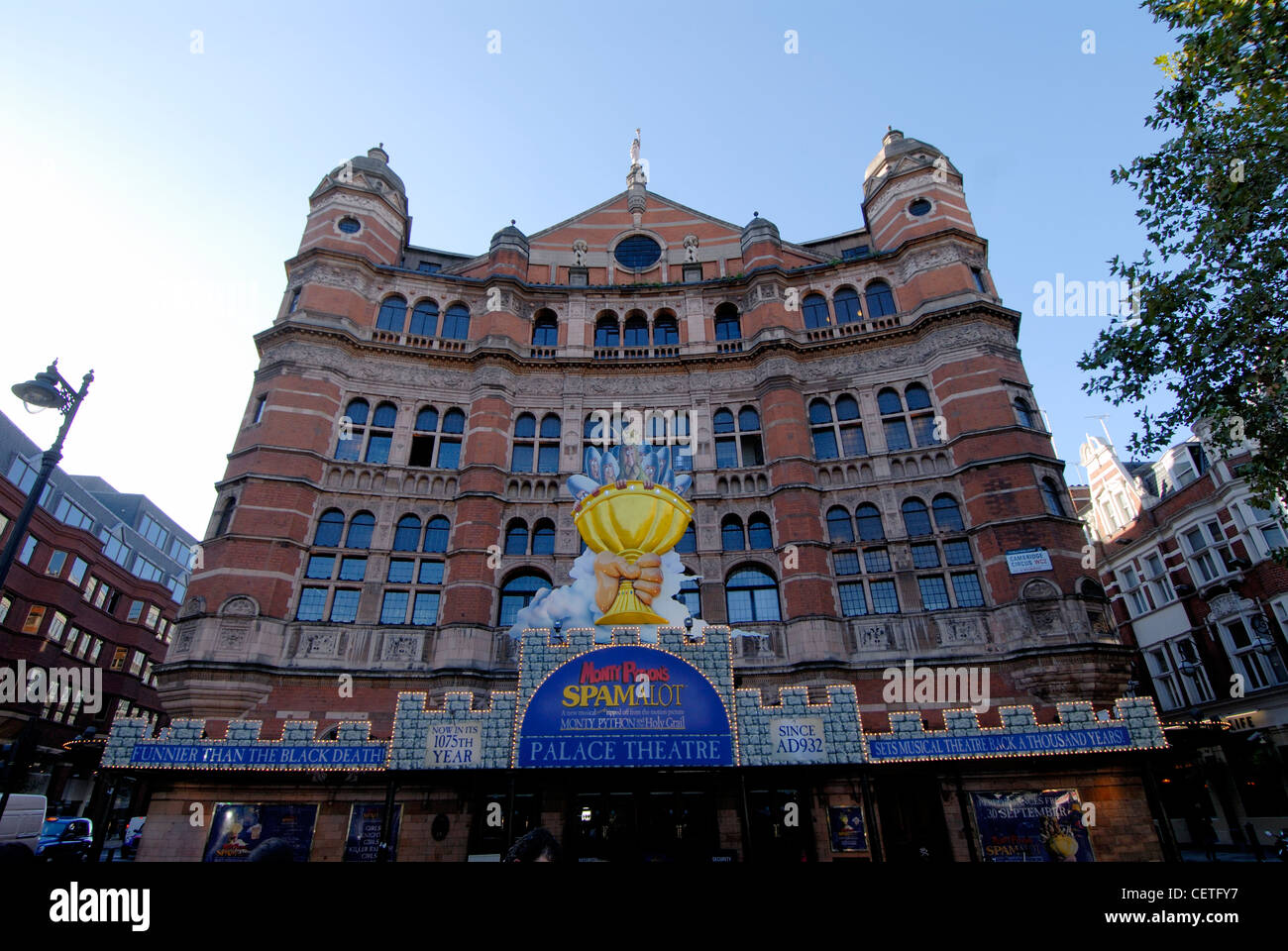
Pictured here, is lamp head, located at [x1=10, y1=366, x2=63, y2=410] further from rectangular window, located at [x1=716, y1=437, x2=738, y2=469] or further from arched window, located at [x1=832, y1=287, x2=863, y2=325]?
arched window, located at [x1=832, y1=287, x2=863, y2=325]

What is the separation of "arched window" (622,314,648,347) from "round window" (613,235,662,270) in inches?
124

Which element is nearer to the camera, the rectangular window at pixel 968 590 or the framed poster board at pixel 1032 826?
the framed poster board at pixel 1032 826

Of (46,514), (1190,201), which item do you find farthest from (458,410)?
(46,514)

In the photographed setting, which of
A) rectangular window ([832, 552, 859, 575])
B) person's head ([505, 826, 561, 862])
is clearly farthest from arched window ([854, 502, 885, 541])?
person's head ([505, 826, 561, 862])

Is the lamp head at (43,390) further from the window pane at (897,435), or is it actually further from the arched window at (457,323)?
the window pane at (897,435)

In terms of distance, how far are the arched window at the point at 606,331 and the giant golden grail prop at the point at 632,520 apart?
9.38 m

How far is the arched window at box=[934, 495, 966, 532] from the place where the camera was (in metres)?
21.6

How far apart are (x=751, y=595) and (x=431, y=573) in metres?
10.7

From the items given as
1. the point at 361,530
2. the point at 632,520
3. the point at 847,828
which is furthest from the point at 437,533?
the point at 847,828

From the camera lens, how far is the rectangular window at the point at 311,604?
67.5 feet

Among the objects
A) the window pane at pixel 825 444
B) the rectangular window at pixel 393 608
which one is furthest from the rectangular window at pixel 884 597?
the rectangular window at pixel 393 608

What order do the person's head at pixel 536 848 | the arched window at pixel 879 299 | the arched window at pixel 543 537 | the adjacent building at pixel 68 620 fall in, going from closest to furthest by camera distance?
1. the person's head at pixel 536 848
2. the arched window at pixel 543 537
3. the arched window at pixel 879 299
4. the adjacent building at pixel 68 620

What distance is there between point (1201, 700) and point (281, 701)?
125 ft
